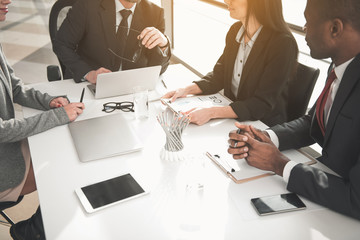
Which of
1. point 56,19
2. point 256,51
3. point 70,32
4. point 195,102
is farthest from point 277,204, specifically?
point 56,19

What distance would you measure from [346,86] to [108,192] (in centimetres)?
93

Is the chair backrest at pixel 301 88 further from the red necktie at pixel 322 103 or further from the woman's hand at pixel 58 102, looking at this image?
the woman's hand at pixel 58 102

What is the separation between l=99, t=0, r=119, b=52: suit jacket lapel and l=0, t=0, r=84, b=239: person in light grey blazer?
0.64 metres

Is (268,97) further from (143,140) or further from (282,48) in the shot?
(143,140)

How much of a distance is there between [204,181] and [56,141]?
70 centimetres

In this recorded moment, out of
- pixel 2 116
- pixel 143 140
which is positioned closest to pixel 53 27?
pixel 2 116

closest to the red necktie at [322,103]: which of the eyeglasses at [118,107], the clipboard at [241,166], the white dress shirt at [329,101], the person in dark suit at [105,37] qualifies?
the white dress shirt at [329,101]

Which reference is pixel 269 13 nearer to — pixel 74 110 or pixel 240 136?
pixel 240 136

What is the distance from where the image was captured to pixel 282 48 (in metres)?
1.64

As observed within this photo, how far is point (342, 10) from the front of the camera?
1.11 metres

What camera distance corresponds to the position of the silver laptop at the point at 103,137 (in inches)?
51.5

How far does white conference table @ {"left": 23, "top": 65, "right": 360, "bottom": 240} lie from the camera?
959 millimetres

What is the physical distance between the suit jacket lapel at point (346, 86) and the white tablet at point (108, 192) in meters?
0.76

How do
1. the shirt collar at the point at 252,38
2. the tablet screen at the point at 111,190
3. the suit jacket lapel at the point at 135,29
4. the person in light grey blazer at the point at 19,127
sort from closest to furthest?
the tablet screen at the point at 111,190 → the person in light grey blazer at the point at 19,127 → the shirt collar at the point at 252,38 → the suit jacket lapel at the point at 135,29
